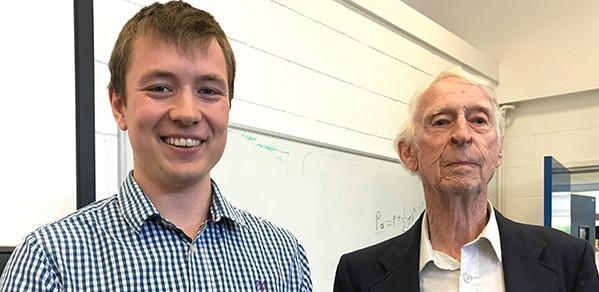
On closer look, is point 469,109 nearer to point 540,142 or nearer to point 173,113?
point 173,113

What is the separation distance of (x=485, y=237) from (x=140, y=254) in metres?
0.79

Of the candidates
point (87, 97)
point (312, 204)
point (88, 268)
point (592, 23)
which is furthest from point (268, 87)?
point (592, 23)

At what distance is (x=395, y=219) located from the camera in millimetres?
2811

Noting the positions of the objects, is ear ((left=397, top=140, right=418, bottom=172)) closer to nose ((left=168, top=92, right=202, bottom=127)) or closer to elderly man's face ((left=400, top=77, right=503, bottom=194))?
elderly man's face ((left=400, top=77, right=503, bottom=194))

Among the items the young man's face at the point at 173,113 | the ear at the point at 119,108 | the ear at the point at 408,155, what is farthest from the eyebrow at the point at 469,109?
→ the ear at the point at 119,108

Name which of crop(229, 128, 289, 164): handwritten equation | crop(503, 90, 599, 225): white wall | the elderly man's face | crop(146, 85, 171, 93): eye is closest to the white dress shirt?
the elderly man's face

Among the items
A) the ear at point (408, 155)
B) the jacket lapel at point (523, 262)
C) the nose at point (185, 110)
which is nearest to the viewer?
the nose at point (185, 110)

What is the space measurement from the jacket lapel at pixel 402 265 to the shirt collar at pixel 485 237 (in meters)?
0.01

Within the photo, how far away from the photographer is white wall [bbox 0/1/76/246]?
133 cm

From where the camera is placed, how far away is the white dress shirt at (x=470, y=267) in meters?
1.27

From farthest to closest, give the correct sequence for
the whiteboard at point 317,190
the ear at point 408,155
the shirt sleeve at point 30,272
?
the whiteboard at point 317,190 → the ear at point 408,155 → the shirt sleeve at point 30,272

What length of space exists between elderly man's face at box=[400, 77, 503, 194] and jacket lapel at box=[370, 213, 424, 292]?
0.15 meters

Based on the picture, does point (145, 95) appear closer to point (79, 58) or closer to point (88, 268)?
point (88, 268)

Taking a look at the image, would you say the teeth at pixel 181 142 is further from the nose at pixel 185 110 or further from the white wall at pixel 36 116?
the white wall at pixel 36 116
